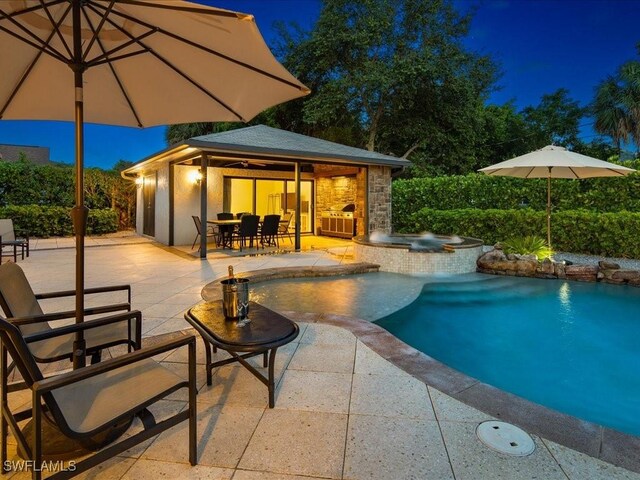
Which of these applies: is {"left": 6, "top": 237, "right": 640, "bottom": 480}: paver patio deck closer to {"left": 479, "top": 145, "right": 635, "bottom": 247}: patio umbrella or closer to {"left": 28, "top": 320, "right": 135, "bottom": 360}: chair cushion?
{"left": 28, "top": 320, "right": 135, "bottom": 360}: chair cushion

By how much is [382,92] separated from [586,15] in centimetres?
3017

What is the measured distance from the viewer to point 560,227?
9.30m

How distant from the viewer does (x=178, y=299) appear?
16.1 feet

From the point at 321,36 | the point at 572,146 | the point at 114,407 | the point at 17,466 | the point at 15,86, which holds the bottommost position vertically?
the point at 17,466

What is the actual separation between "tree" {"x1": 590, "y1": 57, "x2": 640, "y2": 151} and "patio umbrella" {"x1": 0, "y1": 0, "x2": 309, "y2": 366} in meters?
19.8

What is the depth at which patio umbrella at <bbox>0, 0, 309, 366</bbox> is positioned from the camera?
2111 mm

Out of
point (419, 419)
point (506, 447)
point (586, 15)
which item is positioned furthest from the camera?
point (586, 15)

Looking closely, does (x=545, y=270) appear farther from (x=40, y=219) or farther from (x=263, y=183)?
(x=40, y=219)

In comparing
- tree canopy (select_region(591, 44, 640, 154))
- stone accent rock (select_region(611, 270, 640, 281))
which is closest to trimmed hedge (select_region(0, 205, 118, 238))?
stone accent rock (select_region(611, 270, 640, 281))

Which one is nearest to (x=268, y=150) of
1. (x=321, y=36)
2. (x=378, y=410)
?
(x=378, y=410)

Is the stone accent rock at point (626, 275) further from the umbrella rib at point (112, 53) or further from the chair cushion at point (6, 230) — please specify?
the chair cushion at point (6, 230)

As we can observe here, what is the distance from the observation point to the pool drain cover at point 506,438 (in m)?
1.93

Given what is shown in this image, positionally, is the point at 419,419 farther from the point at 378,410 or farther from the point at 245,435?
the point at 245,435

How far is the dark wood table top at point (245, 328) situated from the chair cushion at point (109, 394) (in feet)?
1.16
